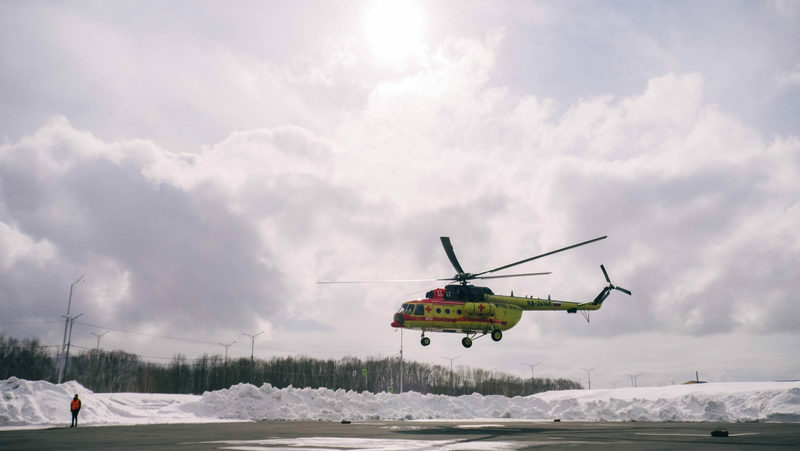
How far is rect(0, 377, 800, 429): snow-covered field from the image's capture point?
131ft

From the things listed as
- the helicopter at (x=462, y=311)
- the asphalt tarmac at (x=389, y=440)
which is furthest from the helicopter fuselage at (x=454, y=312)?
the asphalt tarmac at (x=389, y=440)

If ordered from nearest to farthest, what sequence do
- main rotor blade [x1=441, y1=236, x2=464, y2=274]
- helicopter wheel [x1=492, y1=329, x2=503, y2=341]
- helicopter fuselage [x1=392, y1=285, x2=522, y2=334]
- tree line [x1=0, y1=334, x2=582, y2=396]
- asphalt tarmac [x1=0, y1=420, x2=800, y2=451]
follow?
asphalt tarmac [x1=0, y1=420, x2=800, y2=451], main rotor blade [x1=441, y1=236, x2=464, y2=274], helicopter fuselage [x1=392, y1=285, x2=522, y2=334], helicopter wheel [x1=492, y1=329, x2=503, y2=341], tree line [x1=0, y1=334, x2=582, y2=396]

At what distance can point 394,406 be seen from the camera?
57781 millimetres

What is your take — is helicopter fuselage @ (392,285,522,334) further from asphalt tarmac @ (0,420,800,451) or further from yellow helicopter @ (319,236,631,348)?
asphalt tarmac @ (0,420,800,451)

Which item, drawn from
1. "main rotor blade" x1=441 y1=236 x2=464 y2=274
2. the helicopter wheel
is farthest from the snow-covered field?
"main rotor blade" x1=441 y1=236 x2=464 y2=274

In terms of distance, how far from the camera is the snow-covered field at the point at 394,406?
131ft

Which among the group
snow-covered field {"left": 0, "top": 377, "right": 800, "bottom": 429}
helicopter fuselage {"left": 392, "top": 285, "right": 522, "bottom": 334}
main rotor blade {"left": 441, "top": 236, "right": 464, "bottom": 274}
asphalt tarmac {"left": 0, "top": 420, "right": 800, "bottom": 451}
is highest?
main rotor blade {"left": 441, "top": 236, "right": 464, "bottom": 274}

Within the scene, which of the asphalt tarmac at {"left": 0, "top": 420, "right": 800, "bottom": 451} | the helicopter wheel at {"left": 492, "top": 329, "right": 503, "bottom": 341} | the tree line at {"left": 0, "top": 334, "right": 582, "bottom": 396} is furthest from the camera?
the tree line at {"left": 0, "top": 334, "right": 582, "bottom": 396}

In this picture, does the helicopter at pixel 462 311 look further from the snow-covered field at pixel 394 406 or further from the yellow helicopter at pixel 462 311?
the snow-covered field at pixel 394 406

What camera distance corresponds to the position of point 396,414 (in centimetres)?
5472

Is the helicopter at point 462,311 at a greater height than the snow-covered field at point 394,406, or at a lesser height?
greater

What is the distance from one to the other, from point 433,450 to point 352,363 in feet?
486

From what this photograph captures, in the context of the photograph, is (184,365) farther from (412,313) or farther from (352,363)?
(412,313)

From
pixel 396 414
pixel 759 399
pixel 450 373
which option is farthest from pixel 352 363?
pixel 759 399
